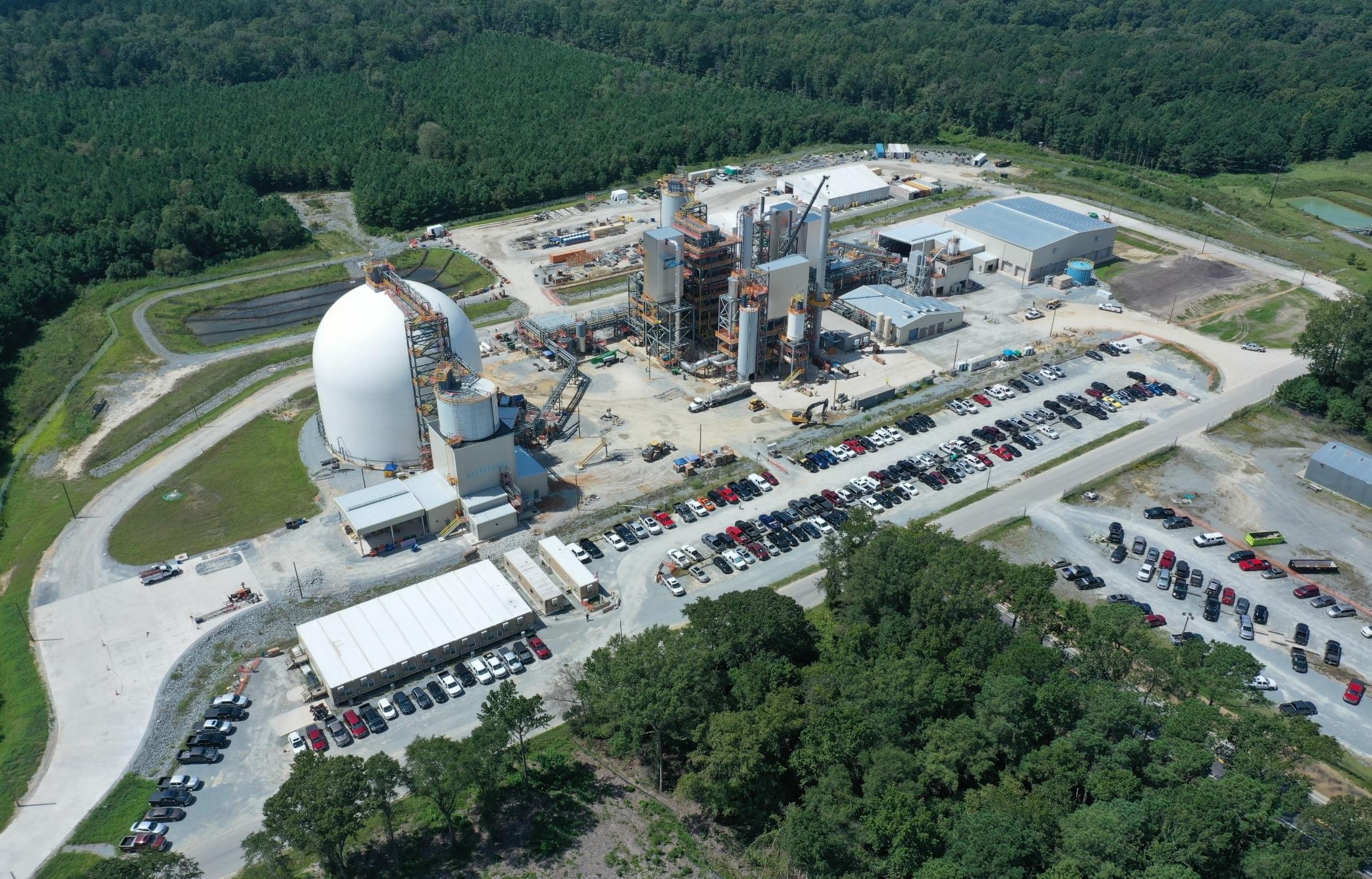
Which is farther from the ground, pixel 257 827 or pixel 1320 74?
pixel 1320 74

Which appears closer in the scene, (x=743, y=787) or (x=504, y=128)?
(x=743, y=787)

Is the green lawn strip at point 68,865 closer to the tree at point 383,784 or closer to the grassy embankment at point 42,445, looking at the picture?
the grassy embankment at point 42,445

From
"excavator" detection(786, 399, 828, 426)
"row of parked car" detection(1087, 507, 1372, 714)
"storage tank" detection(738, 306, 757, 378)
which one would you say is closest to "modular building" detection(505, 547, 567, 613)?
"excavator" detection(786, 399, 828, 426)

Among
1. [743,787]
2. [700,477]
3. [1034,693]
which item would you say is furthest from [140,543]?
[1034,693]

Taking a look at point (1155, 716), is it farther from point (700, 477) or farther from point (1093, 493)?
point (700, 477)

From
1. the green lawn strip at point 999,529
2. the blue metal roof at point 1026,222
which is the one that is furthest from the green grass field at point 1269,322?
the green lawn strip at point 999,529

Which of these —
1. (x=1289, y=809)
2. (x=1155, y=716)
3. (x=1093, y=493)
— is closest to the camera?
(x=1289, y=809)
